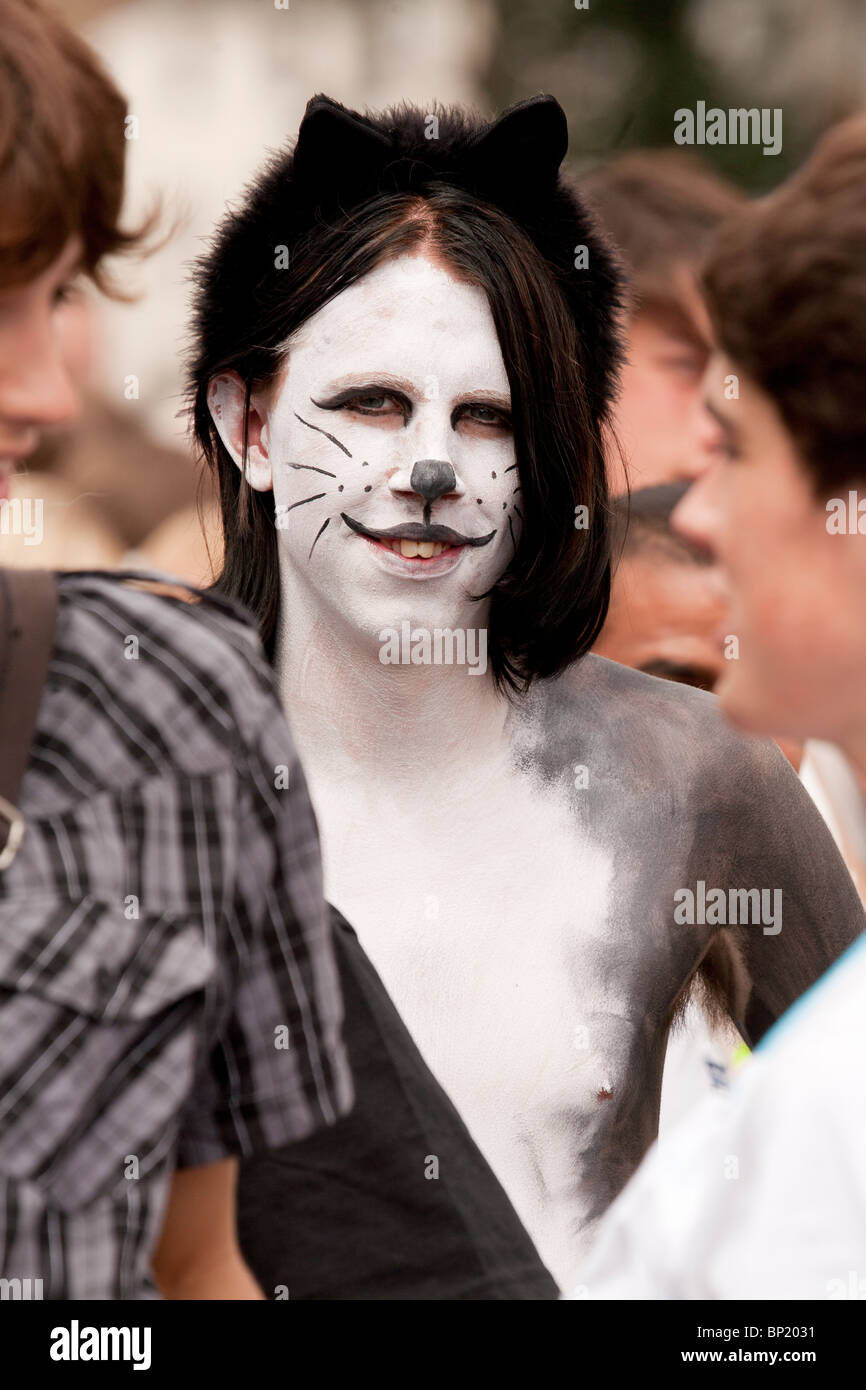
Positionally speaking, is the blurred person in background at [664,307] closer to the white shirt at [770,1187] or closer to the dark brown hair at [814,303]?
the dark brown hair at [814,303]

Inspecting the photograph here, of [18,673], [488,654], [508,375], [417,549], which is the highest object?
[508,375]

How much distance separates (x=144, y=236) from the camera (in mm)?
1495

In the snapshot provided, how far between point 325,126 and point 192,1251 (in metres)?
1.27

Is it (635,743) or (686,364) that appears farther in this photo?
(686,364)

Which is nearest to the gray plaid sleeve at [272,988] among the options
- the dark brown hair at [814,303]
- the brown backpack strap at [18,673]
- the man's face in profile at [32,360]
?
the brown backpack strap at [18,673]

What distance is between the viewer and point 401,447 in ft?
6.37

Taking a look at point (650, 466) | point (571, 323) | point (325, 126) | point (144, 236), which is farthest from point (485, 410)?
point (650, 466)

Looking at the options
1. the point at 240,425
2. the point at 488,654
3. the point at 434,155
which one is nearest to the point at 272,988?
the point at 488,654

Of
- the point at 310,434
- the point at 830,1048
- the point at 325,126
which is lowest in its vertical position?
the point at 830,1048

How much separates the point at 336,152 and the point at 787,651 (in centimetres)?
94

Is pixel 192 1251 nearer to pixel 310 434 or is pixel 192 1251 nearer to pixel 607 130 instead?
pixel 310 434

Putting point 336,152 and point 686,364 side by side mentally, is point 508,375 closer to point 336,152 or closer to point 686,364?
point 336,152

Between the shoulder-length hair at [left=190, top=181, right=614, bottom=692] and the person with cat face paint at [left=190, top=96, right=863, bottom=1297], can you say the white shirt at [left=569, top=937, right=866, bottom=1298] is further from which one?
the shoulder-length hair at [left=190, top=181, right=614, bottom=692]

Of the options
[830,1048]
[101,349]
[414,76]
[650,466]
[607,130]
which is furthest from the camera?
[414,76]
